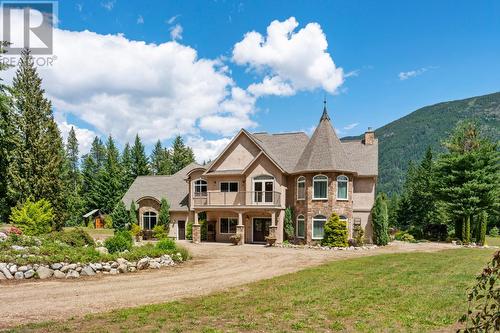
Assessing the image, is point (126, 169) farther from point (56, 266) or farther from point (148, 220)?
point (56, 266)

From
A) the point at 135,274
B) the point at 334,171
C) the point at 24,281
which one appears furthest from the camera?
the point at 334,171

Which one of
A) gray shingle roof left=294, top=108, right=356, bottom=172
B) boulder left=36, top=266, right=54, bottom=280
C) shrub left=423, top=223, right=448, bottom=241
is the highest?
gray shingle roof left=294, top=108, right=356, bottom=172

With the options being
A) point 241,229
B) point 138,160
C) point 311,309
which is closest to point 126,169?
point 138,160

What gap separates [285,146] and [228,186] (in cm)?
608

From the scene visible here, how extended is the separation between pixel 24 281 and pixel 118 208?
78.0 feet

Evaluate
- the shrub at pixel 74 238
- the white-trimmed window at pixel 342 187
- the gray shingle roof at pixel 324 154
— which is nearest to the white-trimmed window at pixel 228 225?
the gray shingle roof at pixel 324 154

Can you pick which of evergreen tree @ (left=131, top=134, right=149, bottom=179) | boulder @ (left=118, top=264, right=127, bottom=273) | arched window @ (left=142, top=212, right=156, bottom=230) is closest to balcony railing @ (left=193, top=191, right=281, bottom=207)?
arched window @ (left=142, top=212, right=156, bottom=230)

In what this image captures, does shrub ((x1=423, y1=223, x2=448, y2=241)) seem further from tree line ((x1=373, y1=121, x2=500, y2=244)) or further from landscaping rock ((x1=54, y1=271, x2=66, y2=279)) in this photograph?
landscaping rock ((x1=54, y1=271, x2=66, y2=279))

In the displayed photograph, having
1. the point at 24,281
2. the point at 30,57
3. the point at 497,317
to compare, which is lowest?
the point at 24,281

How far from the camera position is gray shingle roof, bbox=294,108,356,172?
27.2 m

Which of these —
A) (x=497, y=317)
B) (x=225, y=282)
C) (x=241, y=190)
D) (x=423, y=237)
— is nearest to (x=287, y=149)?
(x=241, y=190)

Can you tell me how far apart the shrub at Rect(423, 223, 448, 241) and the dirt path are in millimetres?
22794

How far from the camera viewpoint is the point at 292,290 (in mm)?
11031

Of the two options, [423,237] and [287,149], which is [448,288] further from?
[423,237]
